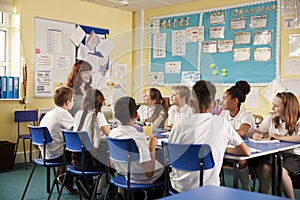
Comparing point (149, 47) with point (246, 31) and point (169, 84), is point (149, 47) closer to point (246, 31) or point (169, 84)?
point (169, 84)

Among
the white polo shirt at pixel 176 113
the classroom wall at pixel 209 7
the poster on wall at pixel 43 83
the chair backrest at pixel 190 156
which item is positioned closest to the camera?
the chair backrest at pixel 190 156

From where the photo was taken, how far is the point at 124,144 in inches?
99.9

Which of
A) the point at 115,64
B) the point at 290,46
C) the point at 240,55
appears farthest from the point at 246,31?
the point at 115,64

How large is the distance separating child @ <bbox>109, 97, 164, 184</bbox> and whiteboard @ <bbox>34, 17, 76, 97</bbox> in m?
3.09

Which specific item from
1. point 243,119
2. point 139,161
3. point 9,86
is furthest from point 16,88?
point 243,119

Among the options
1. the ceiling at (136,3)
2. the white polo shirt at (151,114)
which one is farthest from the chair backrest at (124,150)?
the ceiling at (136,3)

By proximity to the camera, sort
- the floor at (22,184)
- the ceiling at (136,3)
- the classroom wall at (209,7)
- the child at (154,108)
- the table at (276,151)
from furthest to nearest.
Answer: the ceiling at (136,3) < the classroom wall at (209,7) < the child at (154,108) < the floor at (22,184) < the table at (276,151)

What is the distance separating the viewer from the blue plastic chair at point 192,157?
7.42ft

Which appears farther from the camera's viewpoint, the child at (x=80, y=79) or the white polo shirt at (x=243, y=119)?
the child at (x=80, y=79)

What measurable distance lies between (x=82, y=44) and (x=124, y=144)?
3.79m

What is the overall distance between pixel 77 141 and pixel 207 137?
1182mm

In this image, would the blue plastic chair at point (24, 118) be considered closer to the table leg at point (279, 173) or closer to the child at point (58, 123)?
the child at point (58, 123)

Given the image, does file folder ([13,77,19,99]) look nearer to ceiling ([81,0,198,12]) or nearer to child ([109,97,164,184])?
ceiling ([81,0,198,12])

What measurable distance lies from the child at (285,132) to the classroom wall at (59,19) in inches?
135
